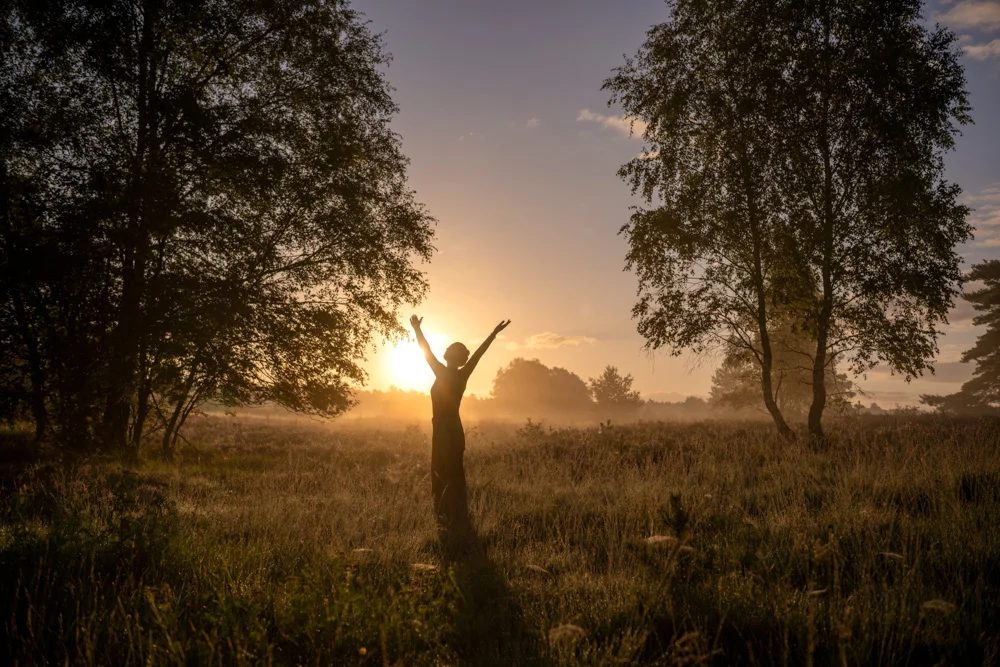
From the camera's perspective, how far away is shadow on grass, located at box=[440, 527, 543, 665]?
384cm

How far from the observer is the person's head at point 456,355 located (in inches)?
324

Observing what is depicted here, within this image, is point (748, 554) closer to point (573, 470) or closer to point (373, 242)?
point (573, 470)

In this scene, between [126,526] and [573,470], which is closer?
[126,526]

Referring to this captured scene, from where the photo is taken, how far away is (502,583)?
17.1 feet

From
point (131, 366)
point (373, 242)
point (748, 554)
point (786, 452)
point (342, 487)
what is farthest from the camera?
point (373, 242)

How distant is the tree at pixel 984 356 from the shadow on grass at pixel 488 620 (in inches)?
1945

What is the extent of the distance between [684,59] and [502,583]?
15986 millimetres

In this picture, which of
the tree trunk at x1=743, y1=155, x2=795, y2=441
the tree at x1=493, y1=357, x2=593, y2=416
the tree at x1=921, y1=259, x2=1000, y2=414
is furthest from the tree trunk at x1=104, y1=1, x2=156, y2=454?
the tree at x1=493, y1=357, x2=593, y2=416

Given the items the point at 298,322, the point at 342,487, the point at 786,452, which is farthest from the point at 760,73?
the point at 342,487

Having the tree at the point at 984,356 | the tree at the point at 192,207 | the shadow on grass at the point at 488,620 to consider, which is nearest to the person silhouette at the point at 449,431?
the shadow on grass at the point at 488,620

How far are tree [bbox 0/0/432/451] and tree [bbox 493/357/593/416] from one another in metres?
69.1

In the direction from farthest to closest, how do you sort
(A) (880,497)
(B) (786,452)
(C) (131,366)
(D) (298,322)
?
(D) (298,322), (B) (786,452), (C) (131,366), (A) (880,497)

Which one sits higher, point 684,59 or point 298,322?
point 684,59

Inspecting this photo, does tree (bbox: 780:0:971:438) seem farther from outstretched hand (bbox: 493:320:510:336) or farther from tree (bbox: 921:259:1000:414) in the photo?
tree (bbox: 921:259:1000:414)
